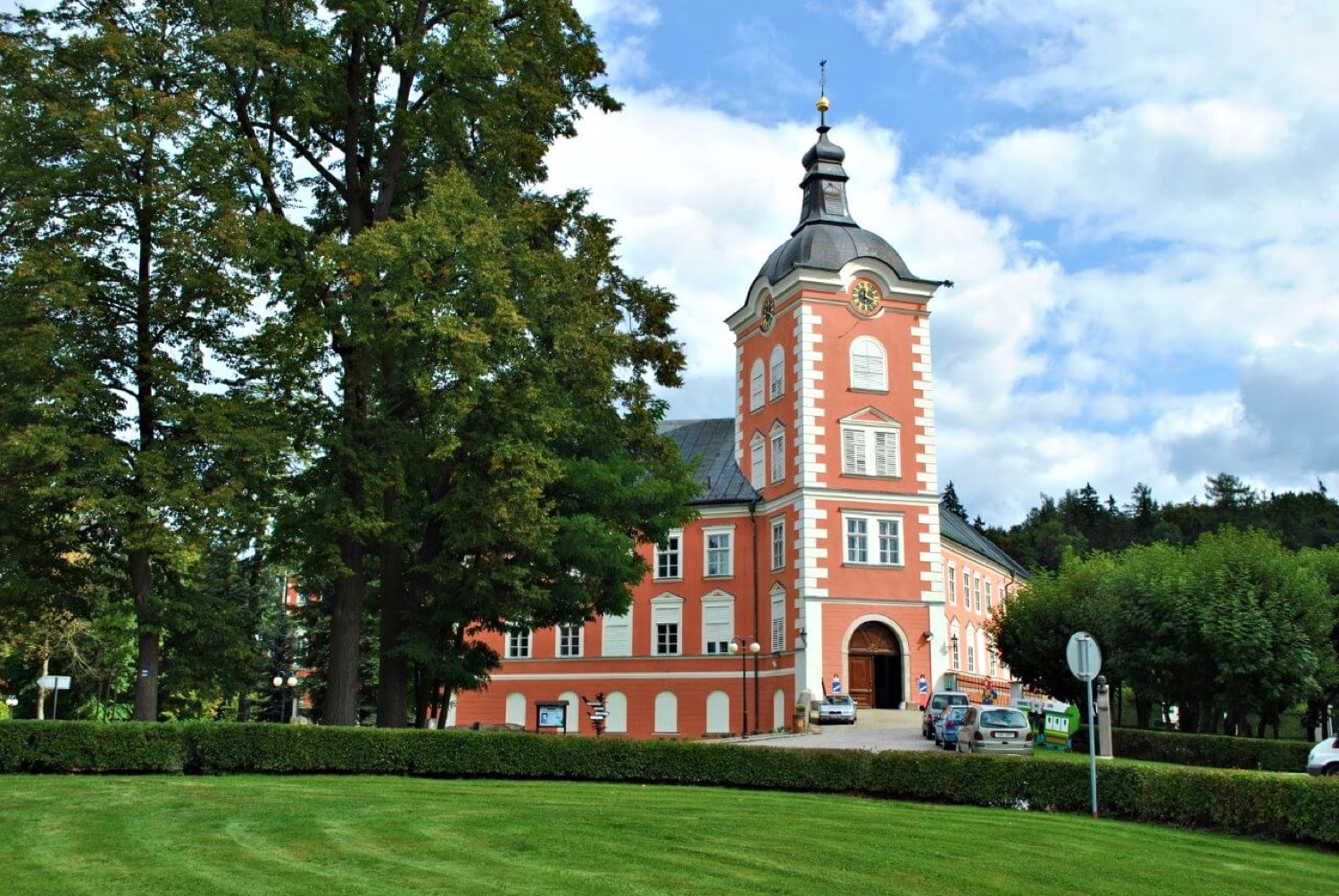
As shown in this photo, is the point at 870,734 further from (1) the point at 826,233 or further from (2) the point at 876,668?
(1) the point at 826,233

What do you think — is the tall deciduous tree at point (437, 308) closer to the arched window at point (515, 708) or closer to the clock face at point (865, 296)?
the clock face at point (865, 296)

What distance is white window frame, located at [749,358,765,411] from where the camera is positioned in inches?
2072

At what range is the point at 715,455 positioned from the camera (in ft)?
183

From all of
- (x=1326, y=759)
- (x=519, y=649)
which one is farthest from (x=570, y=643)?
(x=1326, y=759)

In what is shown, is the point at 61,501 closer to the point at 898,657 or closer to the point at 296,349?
the point at 296,349

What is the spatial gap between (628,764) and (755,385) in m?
31.9

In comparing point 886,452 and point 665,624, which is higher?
point 886,452

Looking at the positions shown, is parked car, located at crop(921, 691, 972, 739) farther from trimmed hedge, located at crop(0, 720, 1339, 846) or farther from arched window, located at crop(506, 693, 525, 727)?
arched window, located at crop(506, 693, 525, 727)

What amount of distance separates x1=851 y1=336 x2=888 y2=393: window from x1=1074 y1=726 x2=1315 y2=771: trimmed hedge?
18.3m

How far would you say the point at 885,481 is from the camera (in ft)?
158

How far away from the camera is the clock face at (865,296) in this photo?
49.2 m

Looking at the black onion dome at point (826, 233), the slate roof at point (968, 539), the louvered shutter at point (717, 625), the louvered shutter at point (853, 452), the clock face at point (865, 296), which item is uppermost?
the black onion dome at point (826, 233)

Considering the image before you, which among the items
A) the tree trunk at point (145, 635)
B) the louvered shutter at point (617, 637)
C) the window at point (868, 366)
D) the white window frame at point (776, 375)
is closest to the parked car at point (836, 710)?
the window at point (868, 366)

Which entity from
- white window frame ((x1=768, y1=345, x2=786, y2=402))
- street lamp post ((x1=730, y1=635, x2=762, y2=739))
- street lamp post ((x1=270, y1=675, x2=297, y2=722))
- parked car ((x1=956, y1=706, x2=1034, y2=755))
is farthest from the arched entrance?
street lamp post ((x1=270, y1=675, x2=297, y2=722))
